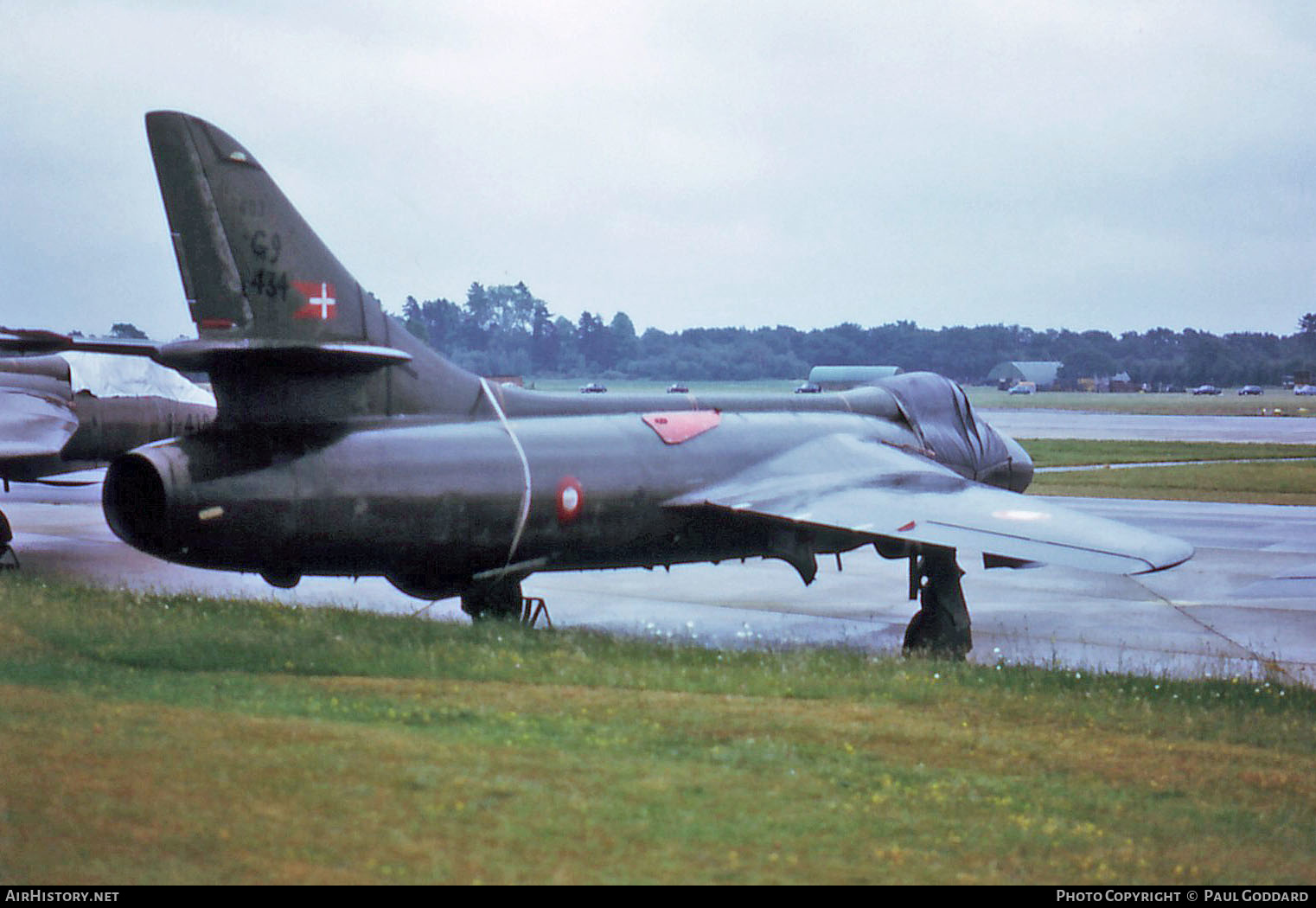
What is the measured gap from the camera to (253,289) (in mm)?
11297

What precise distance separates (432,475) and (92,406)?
36.6ft

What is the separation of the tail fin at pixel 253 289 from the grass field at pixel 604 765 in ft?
6.69

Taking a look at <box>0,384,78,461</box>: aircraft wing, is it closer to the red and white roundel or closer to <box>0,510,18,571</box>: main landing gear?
<box>0,510,18,571</box>: main landing gear

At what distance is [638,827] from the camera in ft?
19.5

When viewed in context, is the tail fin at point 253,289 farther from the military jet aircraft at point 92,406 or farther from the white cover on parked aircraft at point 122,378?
the white cover on parked aircraft at point 122,378

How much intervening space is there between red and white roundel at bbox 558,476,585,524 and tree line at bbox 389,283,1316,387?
6.42 ft

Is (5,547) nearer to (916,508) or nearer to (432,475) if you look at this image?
(432,475)

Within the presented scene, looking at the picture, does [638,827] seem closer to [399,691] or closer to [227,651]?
[399,691]

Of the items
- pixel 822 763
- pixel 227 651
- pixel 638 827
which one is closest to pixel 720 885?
pixel 638 827

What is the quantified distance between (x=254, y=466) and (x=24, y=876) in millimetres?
5992

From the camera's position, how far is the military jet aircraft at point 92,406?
19844 millimetres

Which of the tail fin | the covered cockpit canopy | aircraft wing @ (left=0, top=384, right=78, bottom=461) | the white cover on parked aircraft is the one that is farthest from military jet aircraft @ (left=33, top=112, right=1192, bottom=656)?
the white cover on parked aircraft

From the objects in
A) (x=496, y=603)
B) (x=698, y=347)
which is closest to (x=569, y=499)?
(x=496, y=603)

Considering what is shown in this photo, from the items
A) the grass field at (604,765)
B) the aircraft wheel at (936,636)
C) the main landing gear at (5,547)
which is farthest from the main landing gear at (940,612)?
the main landing gear at (5,547)
